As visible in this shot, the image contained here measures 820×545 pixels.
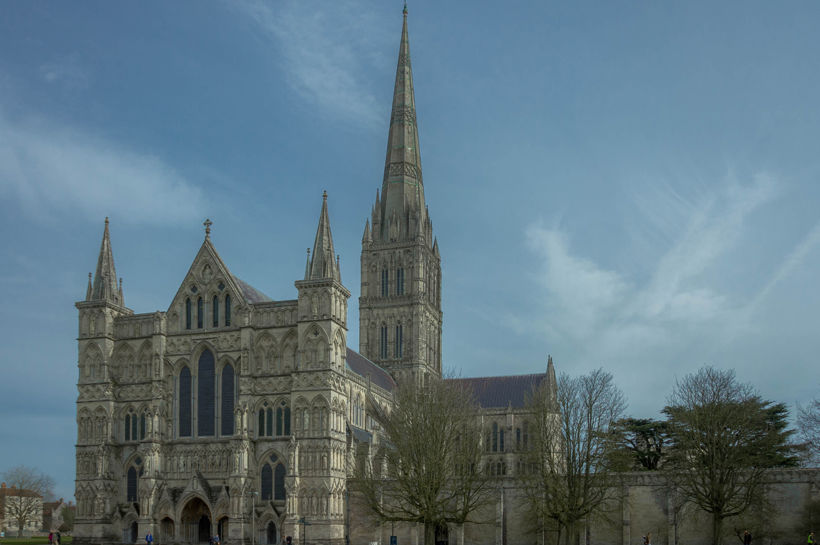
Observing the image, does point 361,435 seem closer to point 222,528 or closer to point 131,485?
point 222,528

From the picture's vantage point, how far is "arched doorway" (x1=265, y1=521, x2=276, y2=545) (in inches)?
2323

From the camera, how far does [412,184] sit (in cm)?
9850

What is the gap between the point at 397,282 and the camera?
9481 centimetres

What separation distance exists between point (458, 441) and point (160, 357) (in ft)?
74.5

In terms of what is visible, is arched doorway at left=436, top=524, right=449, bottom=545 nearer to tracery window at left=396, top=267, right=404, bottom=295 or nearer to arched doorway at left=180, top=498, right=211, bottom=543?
arched doorway at left=180, top=498, right=211, bottom=543

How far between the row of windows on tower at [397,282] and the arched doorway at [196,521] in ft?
127

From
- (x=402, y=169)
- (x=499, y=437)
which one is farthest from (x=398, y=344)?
(x=402, y=169)

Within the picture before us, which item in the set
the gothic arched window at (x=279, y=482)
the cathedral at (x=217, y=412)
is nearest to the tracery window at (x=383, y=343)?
the cathedral at (x=217, y=412)

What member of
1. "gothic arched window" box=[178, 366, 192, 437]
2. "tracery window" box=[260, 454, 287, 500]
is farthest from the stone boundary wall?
"gothic arched window" box=[178, 366, 192, 437]

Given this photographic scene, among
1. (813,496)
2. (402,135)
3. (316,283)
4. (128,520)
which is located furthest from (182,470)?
(402,135)

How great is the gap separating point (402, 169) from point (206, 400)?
4290 centimetres

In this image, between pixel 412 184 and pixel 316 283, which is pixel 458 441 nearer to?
pixel 316 283

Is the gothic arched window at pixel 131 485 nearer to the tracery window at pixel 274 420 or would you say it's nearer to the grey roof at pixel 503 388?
the tracery window at pixel 274 420

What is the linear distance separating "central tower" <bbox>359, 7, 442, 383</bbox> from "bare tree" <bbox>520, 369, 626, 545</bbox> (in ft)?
111
